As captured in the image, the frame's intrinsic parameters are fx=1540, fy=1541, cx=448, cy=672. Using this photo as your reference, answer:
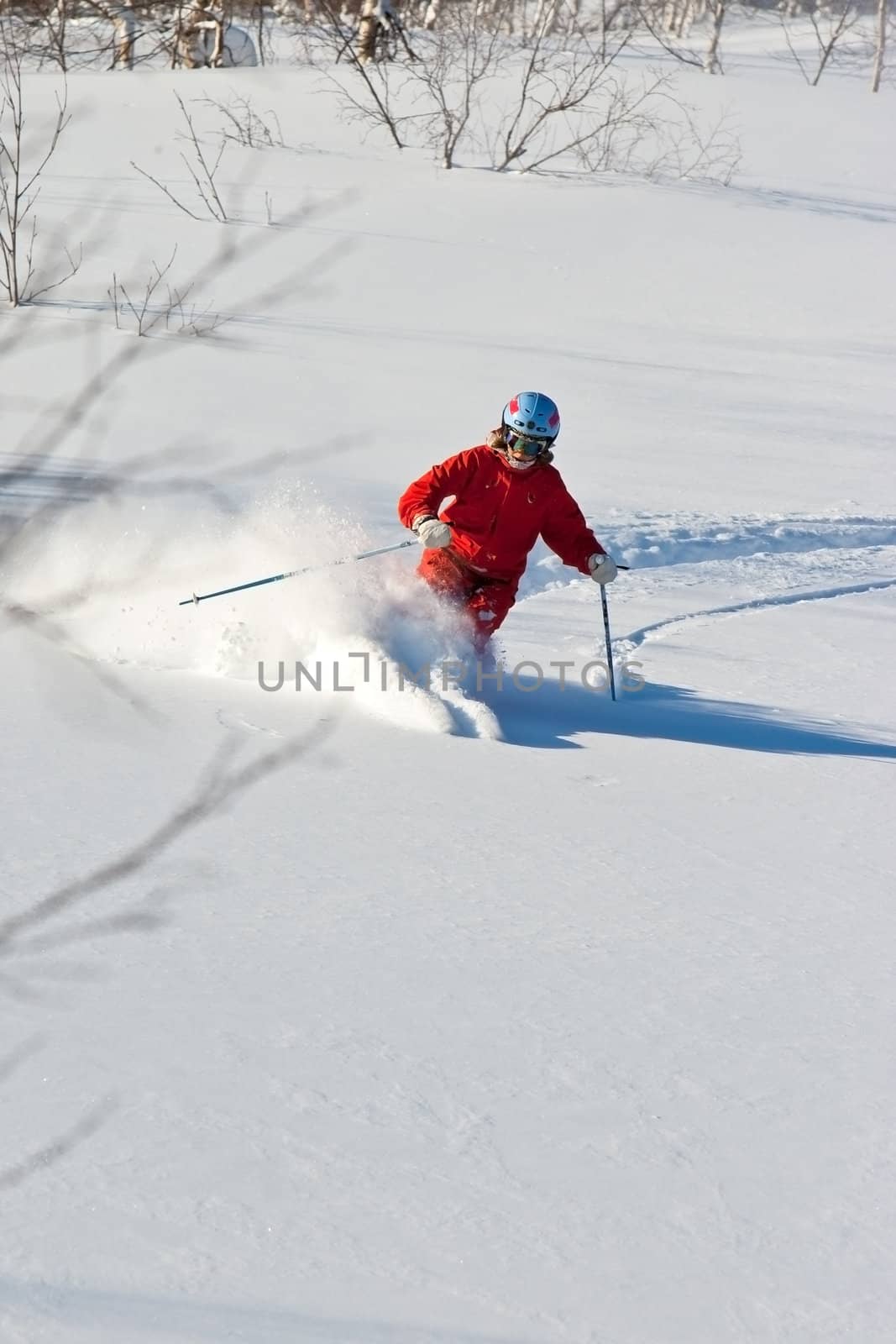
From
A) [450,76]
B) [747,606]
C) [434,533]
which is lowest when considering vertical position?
[747,606]

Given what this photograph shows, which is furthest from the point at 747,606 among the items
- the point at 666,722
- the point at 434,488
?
the point at 434,488

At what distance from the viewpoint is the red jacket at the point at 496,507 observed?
6.48 meters

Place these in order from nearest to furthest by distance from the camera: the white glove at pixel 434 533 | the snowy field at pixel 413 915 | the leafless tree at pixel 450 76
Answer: the snowy field at pixel 413 915 < the white glove at pixel 434 533 < the leafless tree at pixel 450 76

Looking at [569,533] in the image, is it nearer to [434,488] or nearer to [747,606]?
[434,488]

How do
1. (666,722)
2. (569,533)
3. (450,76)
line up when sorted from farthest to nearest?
(450,76) → (569,533) → (666,722)

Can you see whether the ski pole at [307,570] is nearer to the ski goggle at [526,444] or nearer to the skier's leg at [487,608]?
the skier's leg at [487,608]

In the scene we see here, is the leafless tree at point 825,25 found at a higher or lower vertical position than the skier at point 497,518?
higher

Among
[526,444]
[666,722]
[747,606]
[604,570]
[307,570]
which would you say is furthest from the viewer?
[747,606]

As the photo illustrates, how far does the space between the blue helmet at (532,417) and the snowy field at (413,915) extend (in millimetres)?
782

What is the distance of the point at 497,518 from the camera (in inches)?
257

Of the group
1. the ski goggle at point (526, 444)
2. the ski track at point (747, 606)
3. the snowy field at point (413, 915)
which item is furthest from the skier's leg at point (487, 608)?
the ski track at point (747, 606)

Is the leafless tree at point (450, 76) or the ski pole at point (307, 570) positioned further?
the leafless tree at point (450, 76)

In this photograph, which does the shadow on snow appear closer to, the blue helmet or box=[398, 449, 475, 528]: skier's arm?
box=[398, 449, 475, 528]: skier's arm

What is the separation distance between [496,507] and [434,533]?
1.60 ft
